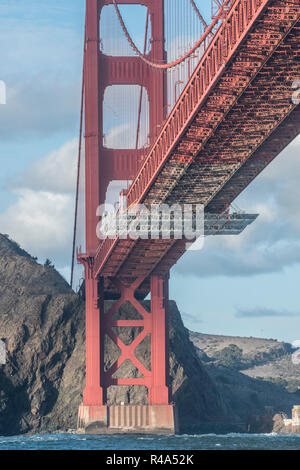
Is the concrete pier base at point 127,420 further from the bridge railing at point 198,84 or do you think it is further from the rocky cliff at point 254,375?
the bridge railing at point 198,84

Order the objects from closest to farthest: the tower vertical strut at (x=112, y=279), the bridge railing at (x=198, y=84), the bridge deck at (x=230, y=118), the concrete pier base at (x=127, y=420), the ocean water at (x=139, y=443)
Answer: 1. the bridge deck at (x=230, y=118)
2. the bridge railing at (x=198, y=84)
3. the ocean water at (x=139, y=443)
4. the tower vertical strut at (x=112, y=279)
5. the concrete pier base at (x=127, y=420)

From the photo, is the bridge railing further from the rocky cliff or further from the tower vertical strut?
the rocky cliff

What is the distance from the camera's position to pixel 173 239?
216ft

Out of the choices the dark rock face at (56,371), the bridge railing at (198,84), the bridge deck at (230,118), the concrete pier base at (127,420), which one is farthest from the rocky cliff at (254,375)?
the bridge railing at (198,84)

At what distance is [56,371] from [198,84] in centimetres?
4642

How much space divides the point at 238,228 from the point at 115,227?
6.83 m

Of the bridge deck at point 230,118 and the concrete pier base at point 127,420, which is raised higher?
the bridge deck at point 230,118

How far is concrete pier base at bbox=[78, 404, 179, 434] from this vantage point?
7562 centimetres

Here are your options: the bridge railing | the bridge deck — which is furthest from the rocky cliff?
the bridge railing

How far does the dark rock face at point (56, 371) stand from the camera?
285 feet

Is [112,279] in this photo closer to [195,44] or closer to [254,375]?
[195,44]

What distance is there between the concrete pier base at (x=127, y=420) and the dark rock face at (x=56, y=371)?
841 centimetres
